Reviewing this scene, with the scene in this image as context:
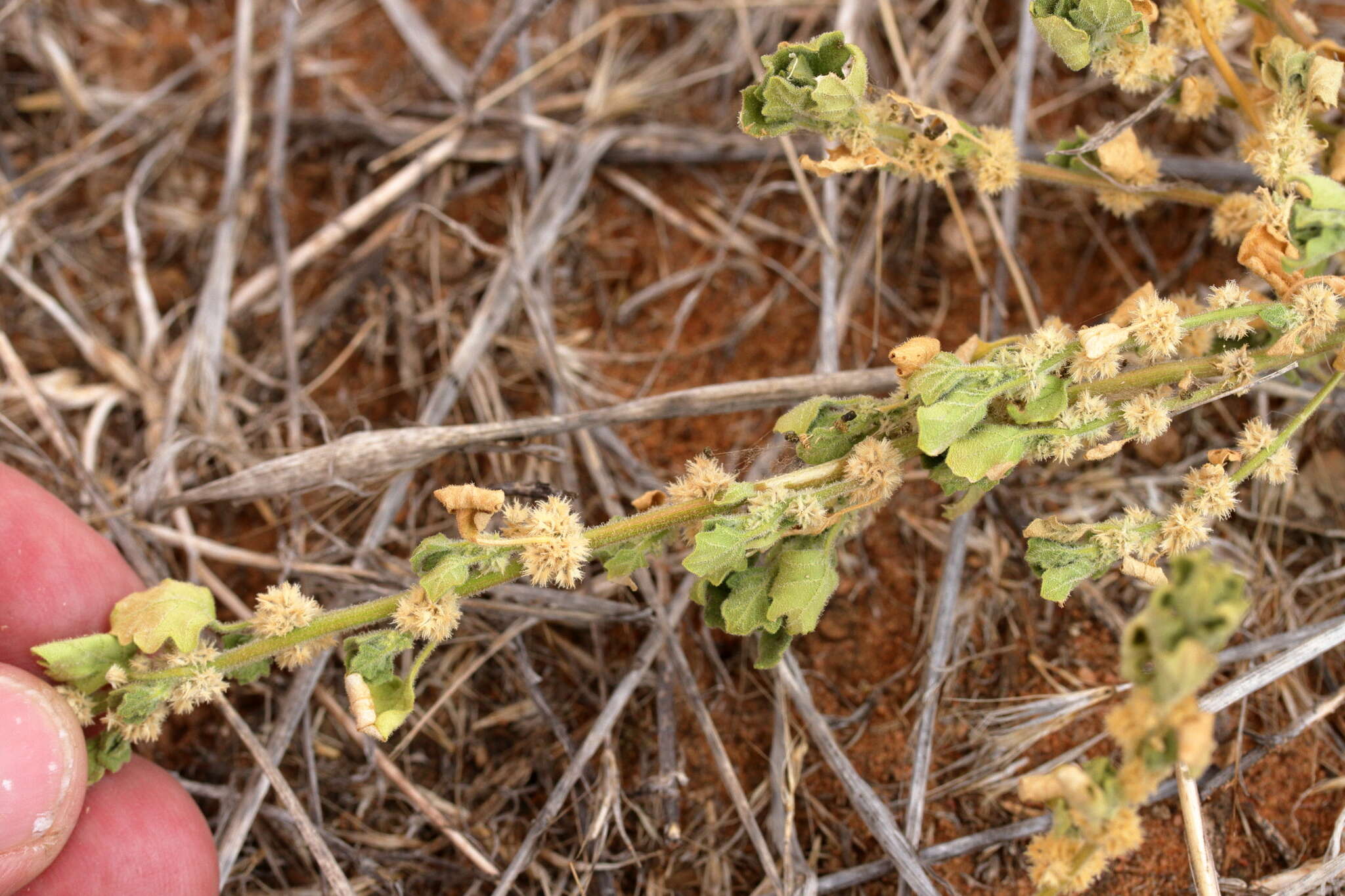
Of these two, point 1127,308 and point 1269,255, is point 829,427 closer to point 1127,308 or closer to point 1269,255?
point 1127,308

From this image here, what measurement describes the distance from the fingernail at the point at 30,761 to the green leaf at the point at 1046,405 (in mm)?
1423

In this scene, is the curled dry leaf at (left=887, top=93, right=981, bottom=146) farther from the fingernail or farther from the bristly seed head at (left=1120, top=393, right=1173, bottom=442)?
the fingernail

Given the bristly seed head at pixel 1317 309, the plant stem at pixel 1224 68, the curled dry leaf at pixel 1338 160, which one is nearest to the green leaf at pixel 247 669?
the bristly seed head at pixel 1317 309

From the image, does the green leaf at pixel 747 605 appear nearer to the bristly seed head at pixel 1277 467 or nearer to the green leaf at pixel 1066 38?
the bristly seed head at pixel 1277 467

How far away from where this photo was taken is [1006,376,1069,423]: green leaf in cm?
140

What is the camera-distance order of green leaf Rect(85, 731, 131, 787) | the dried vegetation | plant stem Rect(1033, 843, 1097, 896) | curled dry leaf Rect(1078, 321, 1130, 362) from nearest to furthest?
plant stem Rect(1033, 843, 1097, 896) → curled dry leaf Rect(1078, 321, 1130, 362) → green leaf Rect(85, 731, 131, 787) → the dried vegetation

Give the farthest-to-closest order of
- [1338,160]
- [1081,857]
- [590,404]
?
[590,404], [1338,160], [1081,857]

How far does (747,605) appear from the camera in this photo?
1.52 m

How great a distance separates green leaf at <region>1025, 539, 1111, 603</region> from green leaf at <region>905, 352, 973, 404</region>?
0.28 metres

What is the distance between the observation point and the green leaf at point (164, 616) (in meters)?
1.49

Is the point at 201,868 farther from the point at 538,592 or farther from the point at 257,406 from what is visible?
the point at 257,406

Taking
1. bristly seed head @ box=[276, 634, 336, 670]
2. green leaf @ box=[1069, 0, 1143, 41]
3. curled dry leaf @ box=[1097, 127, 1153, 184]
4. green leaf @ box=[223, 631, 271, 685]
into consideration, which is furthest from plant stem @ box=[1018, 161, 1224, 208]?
green leaf @ box=[223, 631, 271, 685]

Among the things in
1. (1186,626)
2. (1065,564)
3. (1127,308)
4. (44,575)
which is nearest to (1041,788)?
(1186,626)

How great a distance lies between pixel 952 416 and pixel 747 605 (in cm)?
42
